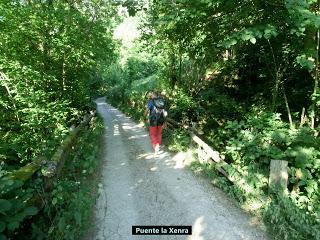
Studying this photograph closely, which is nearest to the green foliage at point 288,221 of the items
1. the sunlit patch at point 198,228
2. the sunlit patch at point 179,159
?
the sunlit patch at point 198,228

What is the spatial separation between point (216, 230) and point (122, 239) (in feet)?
5.19

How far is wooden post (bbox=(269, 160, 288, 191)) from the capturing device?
5922 mm

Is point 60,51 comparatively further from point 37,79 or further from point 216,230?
point 216,230

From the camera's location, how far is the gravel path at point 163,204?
5.32 metres

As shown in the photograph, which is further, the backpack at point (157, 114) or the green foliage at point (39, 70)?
the backpack at point (157, 114)

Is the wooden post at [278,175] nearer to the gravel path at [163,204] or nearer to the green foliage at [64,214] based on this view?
the gravel path at [163,204]

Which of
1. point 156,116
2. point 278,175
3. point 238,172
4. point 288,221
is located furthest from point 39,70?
point 288,221

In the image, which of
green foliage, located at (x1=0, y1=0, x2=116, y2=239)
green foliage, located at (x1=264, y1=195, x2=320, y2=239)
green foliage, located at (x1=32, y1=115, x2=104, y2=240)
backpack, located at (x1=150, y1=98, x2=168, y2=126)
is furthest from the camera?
→ backpack, located at (x1=150, y1=98, x2=168, y2=126)

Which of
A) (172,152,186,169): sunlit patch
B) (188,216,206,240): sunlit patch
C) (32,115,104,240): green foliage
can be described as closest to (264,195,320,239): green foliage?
(188,216,206,240): sunlit patch

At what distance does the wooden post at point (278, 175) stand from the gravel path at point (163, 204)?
81cm

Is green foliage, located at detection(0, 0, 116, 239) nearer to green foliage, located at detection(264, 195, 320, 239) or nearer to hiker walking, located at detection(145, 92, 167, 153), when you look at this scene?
hiker walking, located at detection(145, 92, 167, 153)

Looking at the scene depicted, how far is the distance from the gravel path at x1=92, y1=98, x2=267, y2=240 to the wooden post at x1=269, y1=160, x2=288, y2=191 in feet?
2.67

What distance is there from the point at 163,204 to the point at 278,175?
2.31 m

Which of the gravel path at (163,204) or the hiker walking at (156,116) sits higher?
the hiker walking at (156,116)
